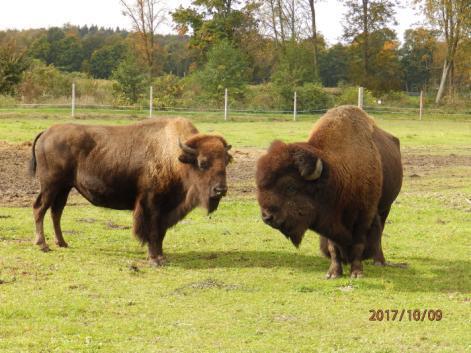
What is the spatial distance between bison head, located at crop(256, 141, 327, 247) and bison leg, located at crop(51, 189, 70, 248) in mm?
3874

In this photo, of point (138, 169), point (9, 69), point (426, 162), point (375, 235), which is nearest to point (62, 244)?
point (138, 169)

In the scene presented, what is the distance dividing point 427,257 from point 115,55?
72690mm

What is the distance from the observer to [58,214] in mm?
11844

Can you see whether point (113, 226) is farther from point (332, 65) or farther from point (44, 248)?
point (332, 65)

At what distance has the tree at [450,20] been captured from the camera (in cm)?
5847

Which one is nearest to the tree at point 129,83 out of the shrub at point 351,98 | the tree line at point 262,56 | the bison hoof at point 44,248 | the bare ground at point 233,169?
the tree line at point 262,56

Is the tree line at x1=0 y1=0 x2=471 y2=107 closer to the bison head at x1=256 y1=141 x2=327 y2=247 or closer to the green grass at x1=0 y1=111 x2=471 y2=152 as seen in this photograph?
the green grass at x1=0 y1=111 x2=471 y2=152

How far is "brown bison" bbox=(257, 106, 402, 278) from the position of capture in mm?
9141

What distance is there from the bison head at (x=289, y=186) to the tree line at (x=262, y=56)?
3612 cm

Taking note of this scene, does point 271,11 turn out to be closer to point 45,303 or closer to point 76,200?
point 76,200

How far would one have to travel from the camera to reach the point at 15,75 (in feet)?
144

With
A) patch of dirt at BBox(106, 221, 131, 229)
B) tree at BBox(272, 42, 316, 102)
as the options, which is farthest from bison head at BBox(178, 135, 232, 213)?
tree at BBox(272, 42, 316, 102)

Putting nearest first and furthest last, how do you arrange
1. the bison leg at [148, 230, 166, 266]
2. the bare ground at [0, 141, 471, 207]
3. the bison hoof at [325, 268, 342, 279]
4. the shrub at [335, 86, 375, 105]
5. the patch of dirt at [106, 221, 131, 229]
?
the bison hoof at [325, 268, 342, 279] → the bison leg at [148, 230, 166, 266] → the patch of dirt at [106, 221, 131, 229] → the bare ground at [0, 141, 471, 207] → the shrub at [335, 86, 375, 105]

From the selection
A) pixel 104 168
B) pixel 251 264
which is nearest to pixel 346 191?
pixel 251 264
